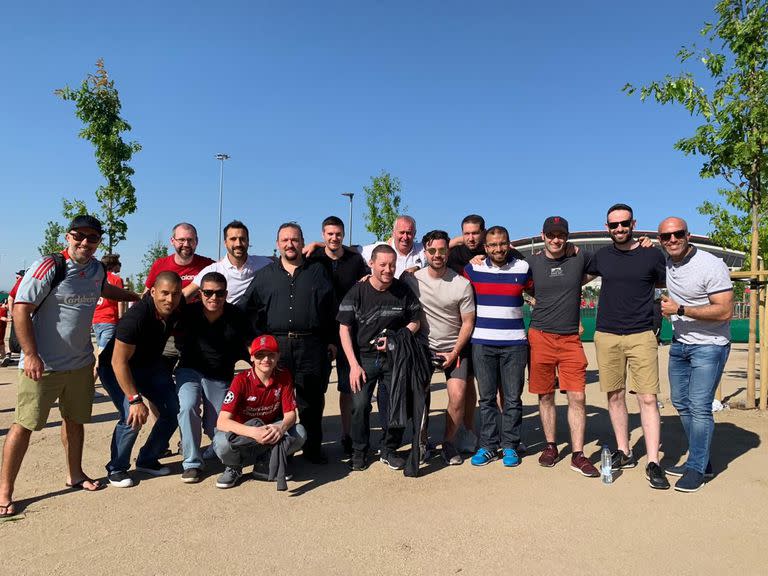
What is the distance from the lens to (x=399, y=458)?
4.94 meters

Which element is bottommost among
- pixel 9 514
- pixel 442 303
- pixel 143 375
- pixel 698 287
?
pixel 9 514

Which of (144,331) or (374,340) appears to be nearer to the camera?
(144,331)

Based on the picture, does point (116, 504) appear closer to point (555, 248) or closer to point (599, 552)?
point (599, 552)

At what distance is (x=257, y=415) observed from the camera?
4.54 m

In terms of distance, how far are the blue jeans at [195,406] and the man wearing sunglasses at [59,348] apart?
0.70 m

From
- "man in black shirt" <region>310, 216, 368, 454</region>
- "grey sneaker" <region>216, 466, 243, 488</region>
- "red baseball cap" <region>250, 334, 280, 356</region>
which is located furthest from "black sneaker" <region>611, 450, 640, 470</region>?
"grey sneaker" <region>216, 466, 243, 488</region>

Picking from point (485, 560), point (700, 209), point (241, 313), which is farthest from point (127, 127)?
point (700, 209)

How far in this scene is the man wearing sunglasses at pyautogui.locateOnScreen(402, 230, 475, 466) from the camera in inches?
197

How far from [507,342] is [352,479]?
1.87 metres

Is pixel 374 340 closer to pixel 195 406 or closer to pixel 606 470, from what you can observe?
pixel 195 406

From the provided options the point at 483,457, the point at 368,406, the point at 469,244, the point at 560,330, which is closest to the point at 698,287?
the point at 560,330

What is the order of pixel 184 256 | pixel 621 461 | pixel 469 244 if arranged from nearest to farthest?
pixel 621 461, pixel 184 256, pixel 469 244

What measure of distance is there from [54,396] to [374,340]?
2587mm

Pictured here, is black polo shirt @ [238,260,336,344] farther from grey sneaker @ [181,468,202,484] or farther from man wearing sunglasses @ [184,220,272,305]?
grey sneaker @ [181,468,202,484]
